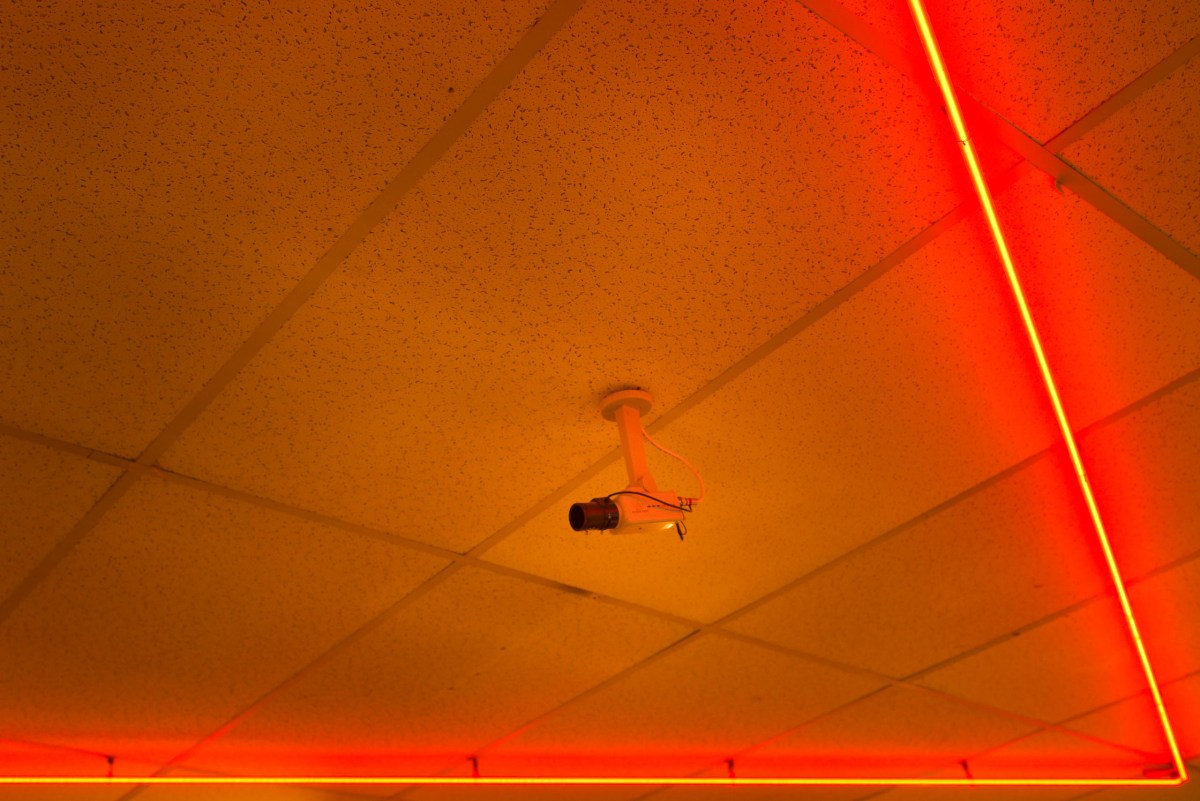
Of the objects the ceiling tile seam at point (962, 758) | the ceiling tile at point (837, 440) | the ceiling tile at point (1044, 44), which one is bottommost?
the ceiling tile seam at point (962, 758)

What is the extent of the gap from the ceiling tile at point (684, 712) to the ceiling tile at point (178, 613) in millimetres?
824

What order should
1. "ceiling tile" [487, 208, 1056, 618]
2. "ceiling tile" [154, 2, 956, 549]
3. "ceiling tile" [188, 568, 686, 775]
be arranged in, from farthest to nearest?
"ceiling tile" [188, 568, 686, 775]
"ceiling tile" [487, 208, 1056, 618]
"ceiling tile" [154, 2, 956, 549]

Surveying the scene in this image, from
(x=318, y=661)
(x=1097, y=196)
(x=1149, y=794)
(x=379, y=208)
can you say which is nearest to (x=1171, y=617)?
(x=1149, y=794)

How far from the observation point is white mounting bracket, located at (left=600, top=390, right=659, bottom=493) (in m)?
1.67

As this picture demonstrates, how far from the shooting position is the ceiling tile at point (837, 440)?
1.60 meters

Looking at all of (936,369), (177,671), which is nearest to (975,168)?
(936,369)

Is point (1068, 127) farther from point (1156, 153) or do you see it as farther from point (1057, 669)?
point (1057, 669)

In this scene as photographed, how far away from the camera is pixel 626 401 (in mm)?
1683

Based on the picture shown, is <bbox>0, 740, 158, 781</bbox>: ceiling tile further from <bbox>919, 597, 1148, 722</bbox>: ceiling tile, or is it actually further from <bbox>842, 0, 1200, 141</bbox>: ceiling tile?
<bbox>842, 0, 1200, 141</bbox>: ceiling tile

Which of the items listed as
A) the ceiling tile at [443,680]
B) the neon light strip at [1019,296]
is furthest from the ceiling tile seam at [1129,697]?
the ceiling tile at [443,680]

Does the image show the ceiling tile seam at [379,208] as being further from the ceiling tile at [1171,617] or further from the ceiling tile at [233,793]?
the ceiling tile at [1171,617]

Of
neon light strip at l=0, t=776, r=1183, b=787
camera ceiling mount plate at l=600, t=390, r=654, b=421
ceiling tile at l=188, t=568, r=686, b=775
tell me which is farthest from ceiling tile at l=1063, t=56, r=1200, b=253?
neon light strip at l=0, t=776, r=1183, b=787

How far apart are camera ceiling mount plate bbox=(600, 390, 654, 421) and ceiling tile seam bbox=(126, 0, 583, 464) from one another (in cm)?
52

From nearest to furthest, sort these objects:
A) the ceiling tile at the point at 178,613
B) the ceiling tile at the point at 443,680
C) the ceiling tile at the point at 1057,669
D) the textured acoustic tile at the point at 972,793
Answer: the ceiling tile at the point at 178,613 → the ceiling tile at the point at 443,680 → the ceiling tile at the point at 1057,669 → the textured acoustic tile at the point at 972,793
